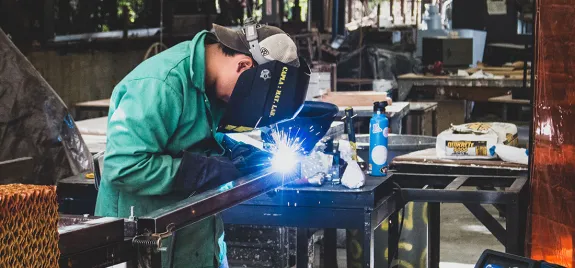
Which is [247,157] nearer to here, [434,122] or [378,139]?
[378,139]

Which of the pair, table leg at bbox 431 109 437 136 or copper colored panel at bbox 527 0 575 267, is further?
table leg at bbox 431 109 437 136

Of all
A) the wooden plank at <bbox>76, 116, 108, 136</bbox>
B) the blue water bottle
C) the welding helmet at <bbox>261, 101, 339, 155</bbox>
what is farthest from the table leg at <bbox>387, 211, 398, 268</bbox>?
the wooden plank at <bbox>76, 116, 108, 136</bbox>

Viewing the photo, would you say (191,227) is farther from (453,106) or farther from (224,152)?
(453,106)

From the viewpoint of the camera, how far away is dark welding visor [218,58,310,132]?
10.1ft

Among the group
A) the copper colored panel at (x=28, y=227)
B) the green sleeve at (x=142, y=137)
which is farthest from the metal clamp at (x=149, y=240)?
the green sleeve at (x=142, y=137)

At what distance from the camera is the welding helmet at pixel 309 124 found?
12.5 feet

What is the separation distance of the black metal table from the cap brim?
Result: 0.98 meters

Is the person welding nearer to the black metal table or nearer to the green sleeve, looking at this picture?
the green sleeve

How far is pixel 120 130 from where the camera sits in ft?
9.58

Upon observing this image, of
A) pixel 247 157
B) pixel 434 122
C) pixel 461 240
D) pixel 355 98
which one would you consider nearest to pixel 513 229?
pixel 247 157

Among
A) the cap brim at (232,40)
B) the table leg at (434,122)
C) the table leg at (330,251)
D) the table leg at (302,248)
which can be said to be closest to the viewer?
the cap brim at (232,40)

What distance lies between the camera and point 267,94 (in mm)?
3111

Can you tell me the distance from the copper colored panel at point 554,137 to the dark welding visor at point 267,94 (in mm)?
1450

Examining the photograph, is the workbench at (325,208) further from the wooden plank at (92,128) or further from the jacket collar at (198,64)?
the wooden plank at (92,128)
